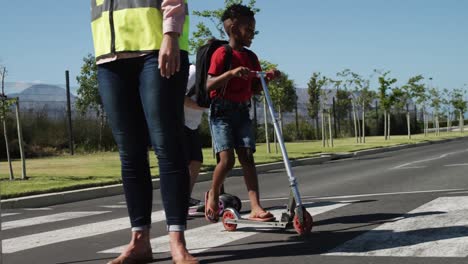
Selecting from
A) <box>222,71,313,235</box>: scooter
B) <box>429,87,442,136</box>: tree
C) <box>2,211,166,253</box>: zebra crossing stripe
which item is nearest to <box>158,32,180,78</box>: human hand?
<box>222,71,313,235</box>: scooter

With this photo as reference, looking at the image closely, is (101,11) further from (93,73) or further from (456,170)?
(93,73)

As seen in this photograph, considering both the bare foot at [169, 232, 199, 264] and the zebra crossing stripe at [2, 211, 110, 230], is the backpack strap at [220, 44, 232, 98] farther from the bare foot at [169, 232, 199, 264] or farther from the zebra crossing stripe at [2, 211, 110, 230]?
the zebra crossing stripe at [2, 211, 110, 230]

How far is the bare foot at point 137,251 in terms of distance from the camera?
3.88m

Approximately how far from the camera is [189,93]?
20.6ft

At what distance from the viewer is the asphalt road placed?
4.06 metres

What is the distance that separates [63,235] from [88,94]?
2201cm

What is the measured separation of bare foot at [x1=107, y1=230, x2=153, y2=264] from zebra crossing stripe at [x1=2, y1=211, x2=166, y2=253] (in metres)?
1.41

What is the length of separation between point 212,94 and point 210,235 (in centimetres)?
110

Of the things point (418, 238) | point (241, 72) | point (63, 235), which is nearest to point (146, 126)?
point (241, 72)

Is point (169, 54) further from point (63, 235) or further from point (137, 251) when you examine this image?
point (63, 235)

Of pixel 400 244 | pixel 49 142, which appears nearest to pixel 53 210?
pixel 400 244

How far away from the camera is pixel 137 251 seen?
3.93 m

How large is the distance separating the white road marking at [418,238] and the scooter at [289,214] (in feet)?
1.13

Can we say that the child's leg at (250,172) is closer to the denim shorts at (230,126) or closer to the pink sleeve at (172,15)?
the denim shorts at (230,126)
